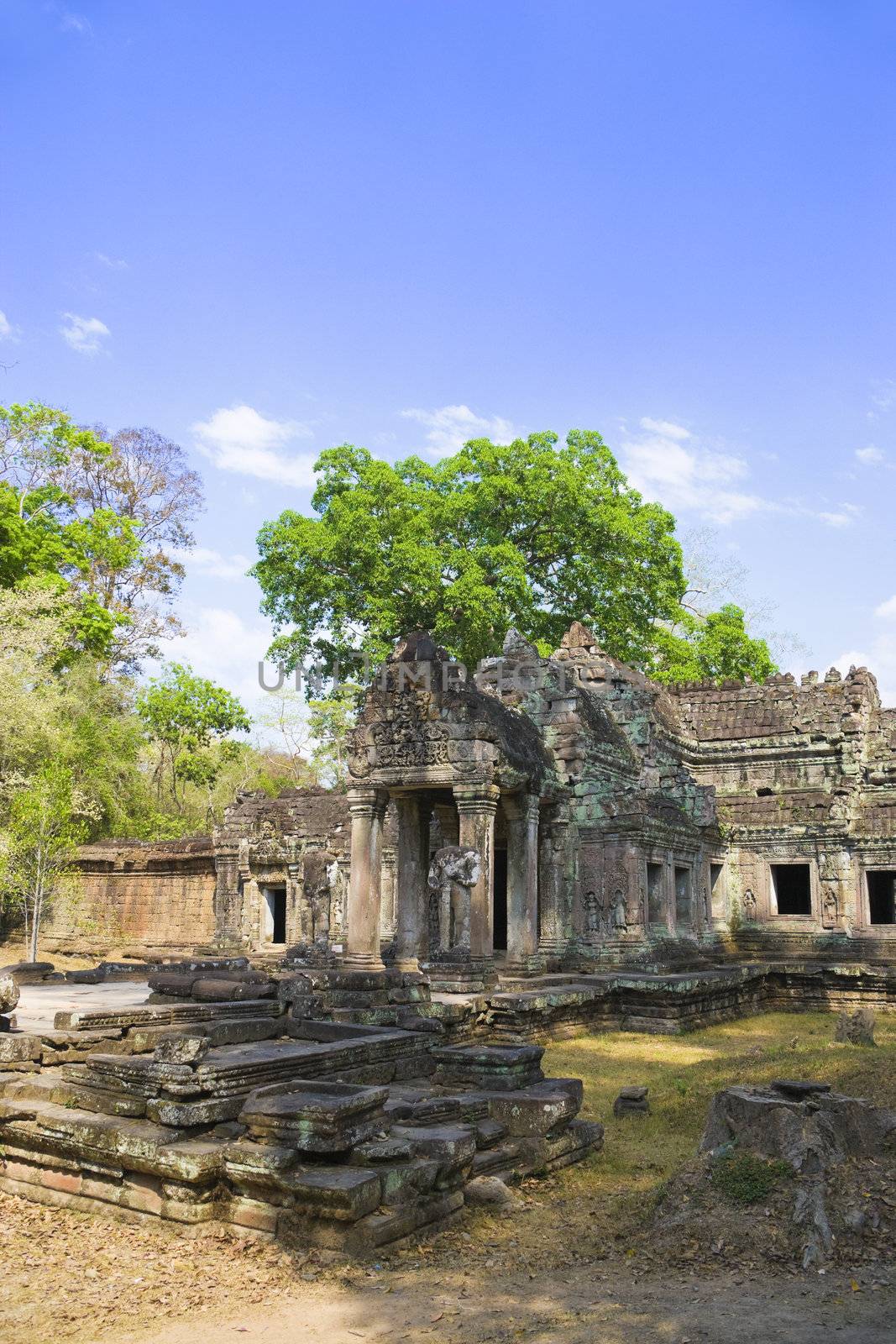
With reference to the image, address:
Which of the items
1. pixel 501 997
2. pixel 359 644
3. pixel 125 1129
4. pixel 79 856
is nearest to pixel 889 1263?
pixel 125 1129

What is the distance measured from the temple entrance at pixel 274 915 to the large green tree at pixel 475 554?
6967 millimetres

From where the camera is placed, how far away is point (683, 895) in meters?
19.0

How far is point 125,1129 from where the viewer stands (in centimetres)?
656

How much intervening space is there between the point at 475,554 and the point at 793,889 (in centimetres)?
1113

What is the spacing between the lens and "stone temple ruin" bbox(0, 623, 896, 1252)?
6.50 m

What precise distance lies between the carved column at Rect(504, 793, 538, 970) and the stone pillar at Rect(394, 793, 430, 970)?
4.32ft

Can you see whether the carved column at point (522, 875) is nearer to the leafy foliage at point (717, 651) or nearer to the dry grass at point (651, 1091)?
the dry grass at point (651, 1091)

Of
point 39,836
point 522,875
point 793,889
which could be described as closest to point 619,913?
point 522,875

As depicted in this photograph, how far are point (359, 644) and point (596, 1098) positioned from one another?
20750 millimetres

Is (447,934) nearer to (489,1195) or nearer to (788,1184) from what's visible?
(489,1195)

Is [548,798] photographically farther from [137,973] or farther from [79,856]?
[79,856]

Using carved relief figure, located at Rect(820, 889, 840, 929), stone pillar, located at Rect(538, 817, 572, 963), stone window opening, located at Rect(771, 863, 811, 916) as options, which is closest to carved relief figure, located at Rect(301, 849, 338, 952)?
stone pillar, located at Rect(538, 817, 572, 963)

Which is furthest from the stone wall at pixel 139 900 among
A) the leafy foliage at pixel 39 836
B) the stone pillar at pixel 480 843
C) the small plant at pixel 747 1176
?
the small plant at pixel 747 1176

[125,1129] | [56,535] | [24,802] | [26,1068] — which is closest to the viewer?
[125,1129]
